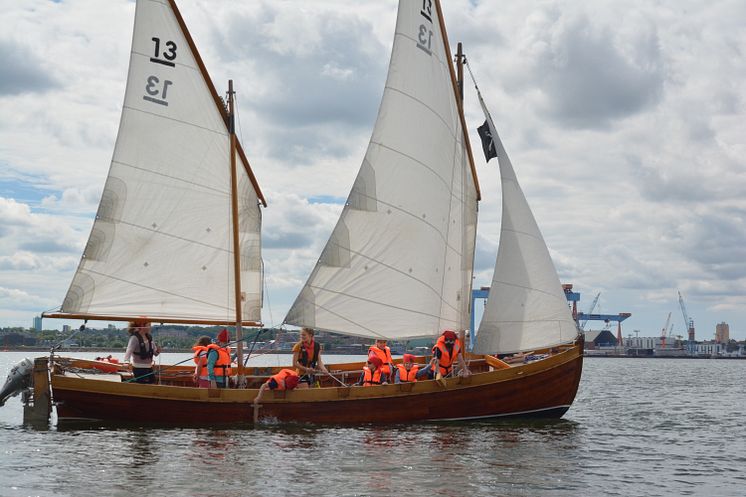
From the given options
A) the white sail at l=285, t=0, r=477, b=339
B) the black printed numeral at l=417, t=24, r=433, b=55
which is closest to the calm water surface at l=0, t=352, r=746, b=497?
the white sail at l=285, t=0, r=477, b=339

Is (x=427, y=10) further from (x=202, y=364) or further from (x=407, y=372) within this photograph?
(x=202, y=364)

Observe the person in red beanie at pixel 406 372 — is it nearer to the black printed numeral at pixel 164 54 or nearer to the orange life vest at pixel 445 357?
the orange life vest at pixel 445 357

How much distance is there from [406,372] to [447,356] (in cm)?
142

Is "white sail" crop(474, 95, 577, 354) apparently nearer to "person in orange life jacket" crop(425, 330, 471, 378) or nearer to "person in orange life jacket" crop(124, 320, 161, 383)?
"person in orange life jacket" crop(425, 330, 471, 378)

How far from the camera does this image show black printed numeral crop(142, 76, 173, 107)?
30000 millimetres

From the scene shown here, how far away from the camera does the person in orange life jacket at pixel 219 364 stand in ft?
95.7

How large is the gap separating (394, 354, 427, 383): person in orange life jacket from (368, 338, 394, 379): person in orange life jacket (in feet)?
0.91

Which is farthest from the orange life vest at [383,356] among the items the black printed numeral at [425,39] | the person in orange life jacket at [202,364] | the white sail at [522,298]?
the black printed numeral at [425,39]

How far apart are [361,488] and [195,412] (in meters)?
9.89

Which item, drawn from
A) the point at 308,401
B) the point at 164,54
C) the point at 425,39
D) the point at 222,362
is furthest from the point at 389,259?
the point at 164,54

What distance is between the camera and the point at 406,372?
Answer: 99.2ft

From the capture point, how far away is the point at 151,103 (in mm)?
30000

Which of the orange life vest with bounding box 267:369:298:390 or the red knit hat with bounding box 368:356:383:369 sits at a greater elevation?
the red knit hat with bounding box 368:356:383:369

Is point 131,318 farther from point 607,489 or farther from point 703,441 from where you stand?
point 703,441
